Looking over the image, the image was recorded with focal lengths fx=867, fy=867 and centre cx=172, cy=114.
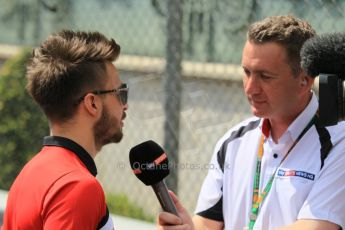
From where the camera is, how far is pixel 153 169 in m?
3.08

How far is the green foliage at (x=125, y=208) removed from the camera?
19.6 feet

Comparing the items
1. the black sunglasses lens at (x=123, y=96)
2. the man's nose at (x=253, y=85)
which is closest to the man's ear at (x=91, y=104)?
the black sunglasses lens at (x=123, y=96)

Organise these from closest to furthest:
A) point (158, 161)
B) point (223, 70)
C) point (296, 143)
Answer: point (158, 161), point (296, 143), point (223, 70)

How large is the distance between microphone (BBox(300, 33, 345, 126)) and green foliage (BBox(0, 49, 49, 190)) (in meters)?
3.90

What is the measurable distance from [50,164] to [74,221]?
26 centimetres

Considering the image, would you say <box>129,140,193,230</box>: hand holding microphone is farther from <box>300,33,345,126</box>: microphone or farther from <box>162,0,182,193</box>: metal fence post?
<box>162,0,182,193</box>: metal fence post

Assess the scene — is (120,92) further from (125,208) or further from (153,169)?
(125,208)

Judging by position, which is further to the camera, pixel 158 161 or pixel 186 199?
pixel 186 199

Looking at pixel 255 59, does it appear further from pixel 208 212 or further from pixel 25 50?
pixel 25 50

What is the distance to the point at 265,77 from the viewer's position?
11.7 feet

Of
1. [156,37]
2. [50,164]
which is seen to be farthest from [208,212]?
[156,37]

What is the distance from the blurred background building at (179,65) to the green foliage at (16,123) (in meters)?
0.53

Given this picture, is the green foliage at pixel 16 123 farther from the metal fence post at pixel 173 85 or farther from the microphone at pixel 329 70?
the microphone at pixel 329 70

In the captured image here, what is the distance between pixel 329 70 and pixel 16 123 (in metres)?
4.19
